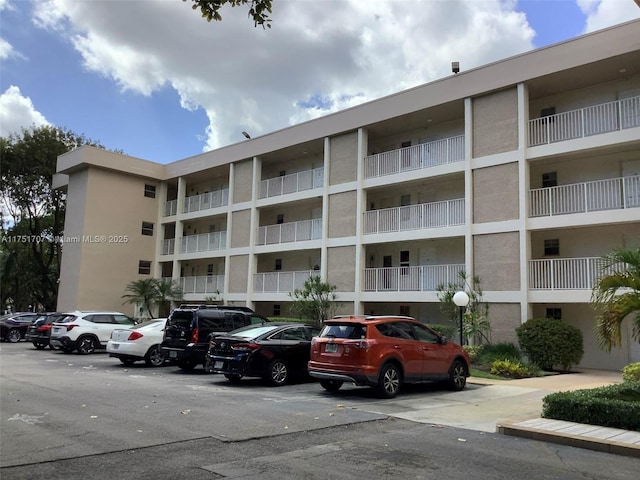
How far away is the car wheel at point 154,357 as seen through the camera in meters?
17.3

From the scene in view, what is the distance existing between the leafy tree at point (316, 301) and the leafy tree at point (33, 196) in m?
25.0

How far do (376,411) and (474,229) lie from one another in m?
11.9

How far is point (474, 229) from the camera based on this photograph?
20.3 m

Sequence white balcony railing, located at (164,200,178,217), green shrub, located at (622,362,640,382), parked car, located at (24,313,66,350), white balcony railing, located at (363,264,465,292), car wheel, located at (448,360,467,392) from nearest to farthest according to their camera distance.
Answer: green shrub, located at (622,362,640,382) < car wheel, located at (448,360,467,392) < white balcony railing, located at (363,264,465,292) < parked car, located at (24,313,66,350) < white balcony railing, located at (164,200,178,217)

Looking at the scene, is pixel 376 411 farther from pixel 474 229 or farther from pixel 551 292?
pixel 474 229

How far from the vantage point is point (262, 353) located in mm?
12969

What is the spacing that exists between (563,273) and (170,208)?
25037mm

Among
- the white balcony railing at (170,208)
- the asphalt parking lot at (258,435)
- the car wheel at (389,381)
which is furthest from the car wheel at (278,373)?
the white balcony railing at (170,208)

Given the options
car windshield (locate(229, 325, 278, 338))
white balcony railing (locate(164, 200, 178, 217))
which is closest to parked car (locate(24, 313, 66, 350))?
white balcony railing (locate(164, 200, 178, 217))

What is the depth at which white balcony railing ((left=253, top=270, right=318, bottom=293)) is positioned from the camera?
1057 inches

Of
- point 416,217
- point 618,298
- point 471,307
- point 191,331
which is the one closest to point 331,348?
point 618,298

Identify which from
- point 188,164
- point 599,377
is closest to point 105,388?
point 599,377

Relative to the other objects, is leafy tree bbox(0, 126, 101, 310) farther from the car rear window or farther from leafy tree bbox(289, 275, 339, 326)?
the car rear window

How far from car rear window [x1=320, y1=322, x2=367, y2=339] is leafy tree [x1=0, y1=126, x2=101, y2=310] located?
34.2 metres
